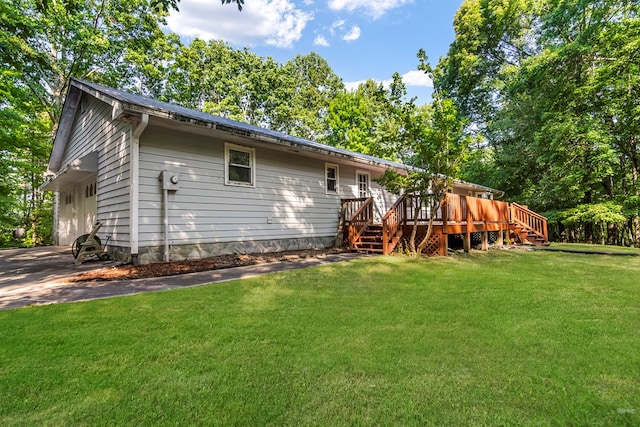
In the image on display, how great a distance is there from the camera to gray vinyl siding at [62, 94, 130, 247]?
658cm

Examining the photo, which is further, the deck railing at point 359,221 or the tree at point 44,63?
the tree at point 44,63

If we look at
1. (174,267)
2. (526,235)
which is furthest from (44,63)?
(526,235)

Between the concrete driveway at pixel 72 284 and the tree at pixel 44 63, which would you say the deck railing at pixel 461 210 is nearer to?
the concrete driveway at pixel 72 284

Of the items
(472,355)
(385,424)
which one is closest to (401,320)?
(472,355)

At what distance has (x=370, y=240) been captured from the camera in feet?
31.6

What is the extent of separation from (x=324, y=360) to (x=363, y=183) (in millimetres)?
10208

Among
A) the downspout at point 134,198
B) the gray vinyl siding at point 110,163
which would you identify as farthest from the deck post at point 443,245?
the gray vinyl siding at point 110,163

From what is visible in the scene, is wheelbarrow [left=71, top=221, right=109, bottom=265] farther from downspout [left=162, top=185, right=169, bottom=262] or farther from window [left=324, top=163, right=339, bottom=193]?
window [left=324, top=163, right=339, bottom=193]

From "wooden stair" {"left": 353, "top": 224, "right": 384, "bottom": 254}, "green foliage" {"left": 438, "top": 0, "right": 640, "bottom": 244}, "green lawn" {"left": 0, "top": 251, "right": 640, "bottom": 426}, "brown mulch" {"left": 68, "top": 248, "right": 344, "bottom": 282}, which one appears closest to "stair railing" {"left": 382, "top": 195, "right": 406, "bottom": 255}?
"wooden stair" {"left": 353, "top": 224, "right": 384, "bottom": 254}

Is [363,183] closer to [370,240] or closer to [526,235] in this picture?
[370,240]

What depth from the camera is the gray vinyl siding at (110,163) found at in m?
6.58

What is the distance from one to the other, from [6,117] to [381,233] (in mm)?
13937

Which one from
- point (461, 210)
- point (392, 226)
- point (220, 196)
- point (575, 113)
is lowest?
point (392, 226)

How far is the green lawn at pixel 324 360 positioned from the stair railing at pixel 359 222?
540cm
